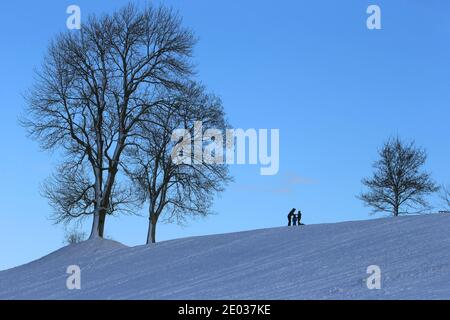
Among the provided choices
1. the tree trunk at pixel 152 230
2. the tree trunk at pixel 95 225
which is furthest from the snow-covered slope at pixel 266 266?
the tree trunk at pixel 152 230

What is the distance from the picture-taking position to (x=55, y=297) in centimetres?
2700

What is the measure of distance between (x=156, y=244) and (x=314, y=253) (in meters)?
12.5

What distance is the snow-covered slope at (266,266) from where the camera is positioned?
69.6 ft

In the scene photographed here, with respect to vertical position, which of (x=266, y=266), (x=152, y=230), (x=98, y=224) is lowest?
(x=266, y=266)

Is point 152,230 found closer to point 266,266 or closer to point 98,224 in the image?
point 98,224

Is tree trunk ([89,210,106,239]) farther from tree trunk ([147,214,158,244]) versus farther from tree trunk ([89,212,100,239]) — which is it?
tree trunk ([147,214,158,244])

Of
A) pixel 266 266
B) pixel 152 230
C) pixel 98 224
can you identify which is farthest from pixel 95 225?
pixel 266 266

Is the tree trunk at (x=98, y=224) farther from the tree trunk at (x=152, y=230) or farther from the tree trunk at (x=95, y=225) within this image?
the tree trunk at (x=152, y=230)

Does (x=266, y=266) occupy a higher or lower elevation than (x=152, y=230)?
lower

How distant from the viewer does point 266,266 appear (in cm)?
2662

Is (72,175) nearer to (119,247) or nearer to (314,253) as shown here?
(119,247)

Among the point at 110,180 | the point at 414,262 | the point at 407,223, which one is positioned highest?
the point at 110,180
